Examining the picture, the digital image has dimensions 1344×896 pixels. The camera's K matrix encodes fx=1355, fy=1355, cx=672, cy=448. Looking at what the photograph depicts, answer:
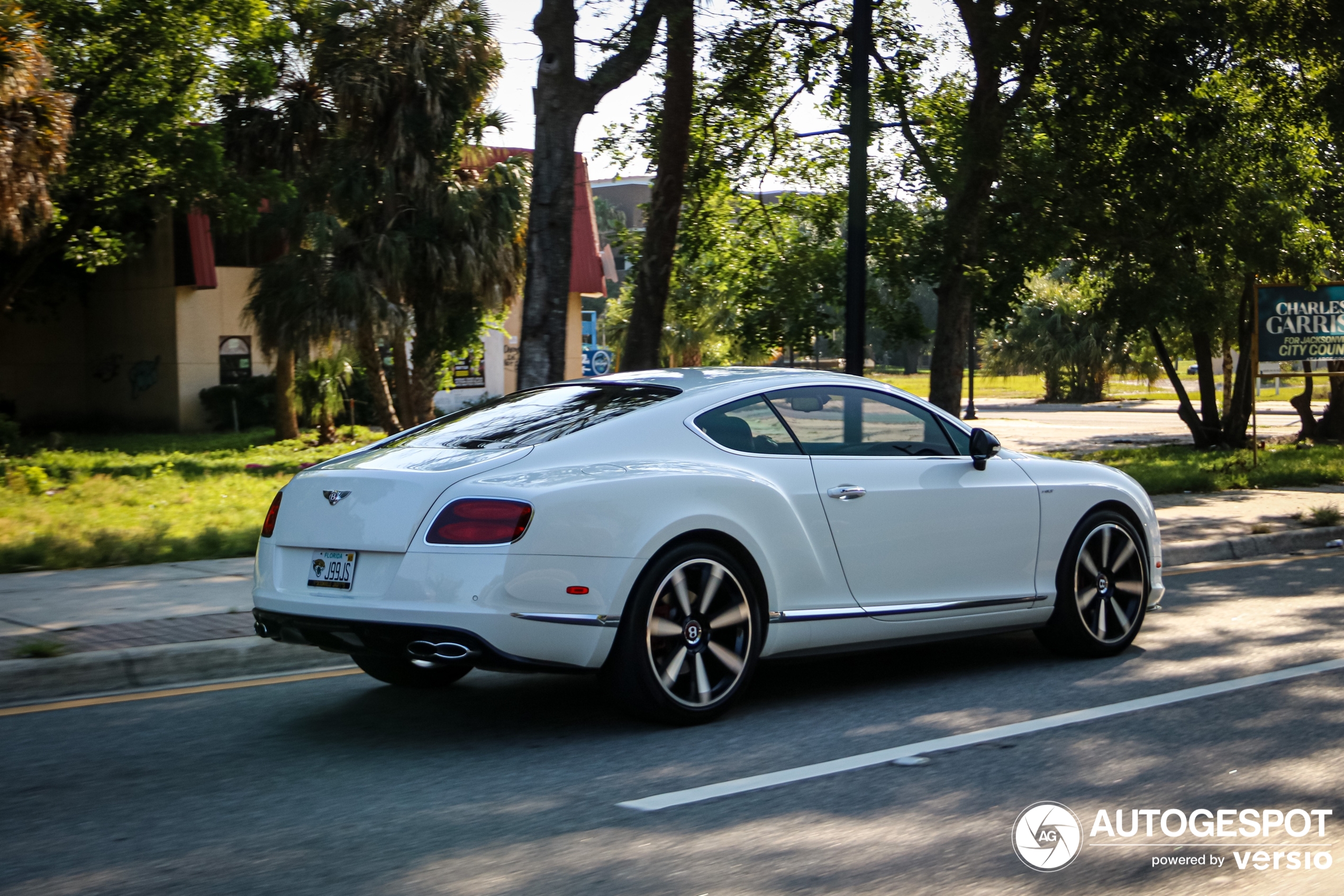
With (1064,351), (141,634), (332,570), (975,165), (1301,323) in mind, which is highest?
(975,165)

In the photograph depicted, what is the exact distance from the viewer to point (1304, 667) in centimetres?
712

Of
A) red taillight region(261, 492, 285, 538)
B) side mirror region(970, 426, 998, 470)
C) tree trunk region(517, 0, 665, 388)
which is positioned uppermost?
tree trunk region(517, 0, 665, 388)

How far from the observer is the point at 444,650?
5.27m


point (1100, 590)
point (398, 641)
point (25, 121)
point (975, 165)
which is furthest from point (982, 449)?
point (25, 121)

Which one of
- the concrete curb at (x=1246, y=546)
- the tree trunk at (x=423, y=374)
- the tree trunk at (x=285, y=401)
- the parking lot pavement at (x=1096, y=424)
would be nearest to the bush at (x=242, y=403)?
the tree trunk at (x=285, y=401)

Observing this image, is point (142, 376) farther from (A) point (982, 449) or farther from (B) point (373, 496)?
(B) point (373, 496)

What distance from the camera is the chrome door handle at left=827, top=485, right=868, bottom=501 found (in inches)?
250

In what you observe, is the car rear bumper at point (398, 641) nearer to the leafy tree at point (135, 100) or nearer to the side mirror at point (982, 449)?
the side mirror at point (982, 449)

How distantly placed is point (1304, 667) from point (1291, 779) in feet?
7.56

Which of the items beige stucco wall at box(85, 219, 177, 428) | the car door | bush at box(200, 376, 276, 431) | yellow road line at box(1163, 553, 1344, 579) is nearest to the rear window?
the car door

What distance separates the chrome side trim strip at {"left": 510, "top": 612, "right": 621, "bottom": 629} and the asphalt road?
0.53m

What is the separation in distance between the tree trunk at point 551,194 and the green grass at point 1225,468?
348 inches

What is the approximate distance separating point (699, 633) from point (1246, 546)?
827cm

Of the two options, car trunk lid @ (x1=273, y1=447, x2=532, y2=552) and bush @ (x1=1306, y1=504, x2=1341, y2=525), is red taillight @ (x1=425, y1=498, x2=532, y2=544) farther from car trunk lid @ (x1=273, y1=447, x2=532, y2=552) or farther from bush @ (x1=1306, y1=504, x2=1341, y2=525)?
bush @ (x1=1306, y1=504, x2=1341, y2=525)
